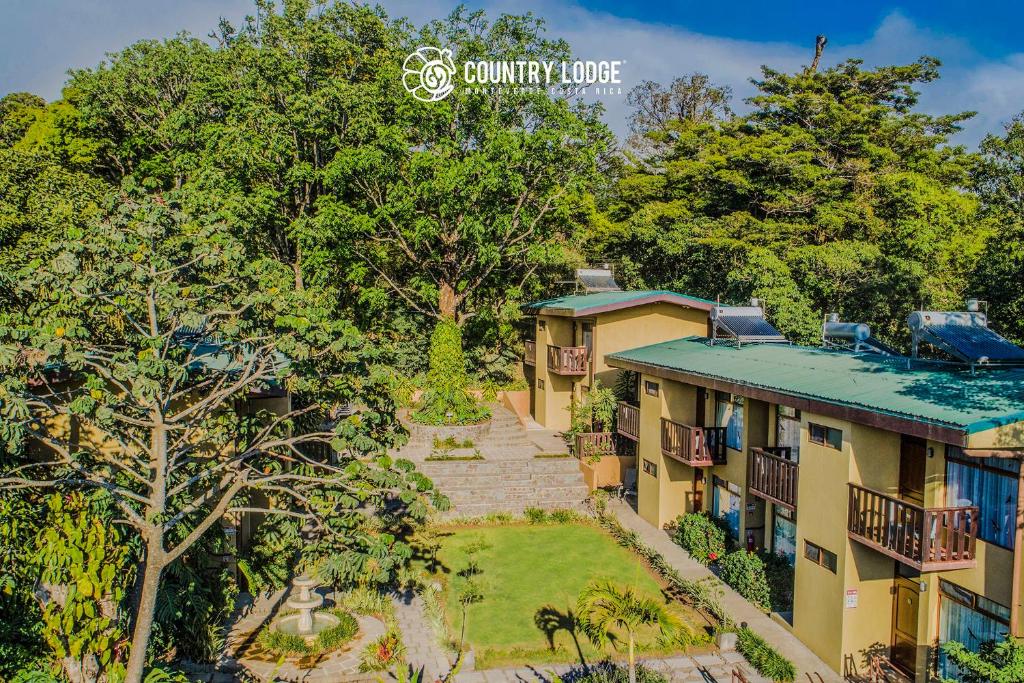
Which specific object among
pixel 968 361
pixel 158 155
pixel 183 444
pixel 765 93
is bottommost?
pixel 183 444

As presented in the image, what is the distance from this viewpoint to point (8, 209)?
18391mm

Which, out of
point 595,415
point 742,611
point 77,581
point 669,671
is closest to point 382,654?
point 669,671

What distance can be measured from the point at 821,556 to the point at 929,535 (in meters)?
2.96

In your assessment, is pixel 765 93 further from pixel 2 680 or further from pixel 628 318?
pixel 2 680

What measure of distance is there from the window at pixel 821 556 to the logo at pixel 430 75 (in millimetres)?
23430

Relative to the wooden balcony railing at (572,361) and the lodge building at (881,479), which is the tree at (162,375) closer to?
A: the lodge building at (881,479)

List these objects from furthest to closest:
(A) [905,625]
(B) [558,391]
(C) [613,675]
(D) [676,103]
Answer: (D) [676,103] < (B) [558,391] < (A) [905,625] < (C) [613,675]

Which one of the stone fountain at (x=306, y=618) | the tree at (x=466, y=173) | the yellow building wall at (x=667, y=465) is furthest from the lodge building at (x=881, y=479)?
the tree at (x=466, y=173)

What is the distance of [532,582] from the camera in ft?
60.6

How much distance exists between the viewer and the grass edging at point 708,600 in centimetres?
1365

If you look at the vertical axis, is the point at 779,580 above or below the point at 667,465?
below

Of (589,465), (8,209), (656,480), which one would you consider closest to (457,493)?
(589,465)

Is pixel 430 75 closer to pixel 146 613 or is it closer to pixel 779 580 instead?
pixel 779 580

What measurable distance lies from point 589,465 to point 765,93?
33742 millimetres
